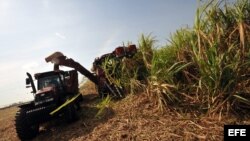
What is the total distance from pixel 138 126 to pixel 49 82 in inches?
222

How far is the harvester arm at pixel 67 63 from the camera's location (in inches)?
428

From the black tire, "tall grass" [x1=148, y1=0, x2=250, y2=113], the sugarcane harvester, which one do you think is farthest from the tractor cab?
"tall grass" [x1=148, y1=0, x2=250, y2=113]

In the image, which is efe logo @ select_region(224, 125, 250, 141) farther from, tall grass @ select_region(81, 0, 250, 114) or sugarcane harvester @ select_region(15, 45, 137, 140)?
sugarcane harvester @ select_region(15, 45, 137, 140)

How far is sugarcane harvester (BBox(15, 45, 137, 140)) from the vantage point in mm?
8742

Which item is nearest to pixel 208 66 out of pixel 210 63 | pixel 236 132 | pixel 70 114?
pixel 210 63

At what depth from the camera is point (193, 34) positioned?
257 inches

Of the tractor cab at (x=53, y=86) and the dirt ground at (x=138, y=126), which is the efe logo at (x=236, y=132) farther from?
the tractor cab at (x=53, y=86)

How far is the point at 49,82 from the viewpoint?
10.7m

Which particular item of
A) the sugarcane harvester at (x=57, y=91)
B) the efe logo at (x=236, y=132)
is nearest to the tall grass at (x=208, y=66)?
the efe logo at (x=236, y=132)

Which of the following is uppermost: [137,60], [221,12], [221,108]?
[221,12]

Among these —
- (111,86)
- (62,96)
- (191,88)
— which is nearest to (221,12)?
(191,88)

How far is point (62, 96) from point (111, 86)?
68.0 inches

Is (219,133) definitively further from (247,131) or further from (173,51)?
(173,51)

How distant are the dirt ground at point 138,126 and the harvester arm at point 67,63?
2.41 m
